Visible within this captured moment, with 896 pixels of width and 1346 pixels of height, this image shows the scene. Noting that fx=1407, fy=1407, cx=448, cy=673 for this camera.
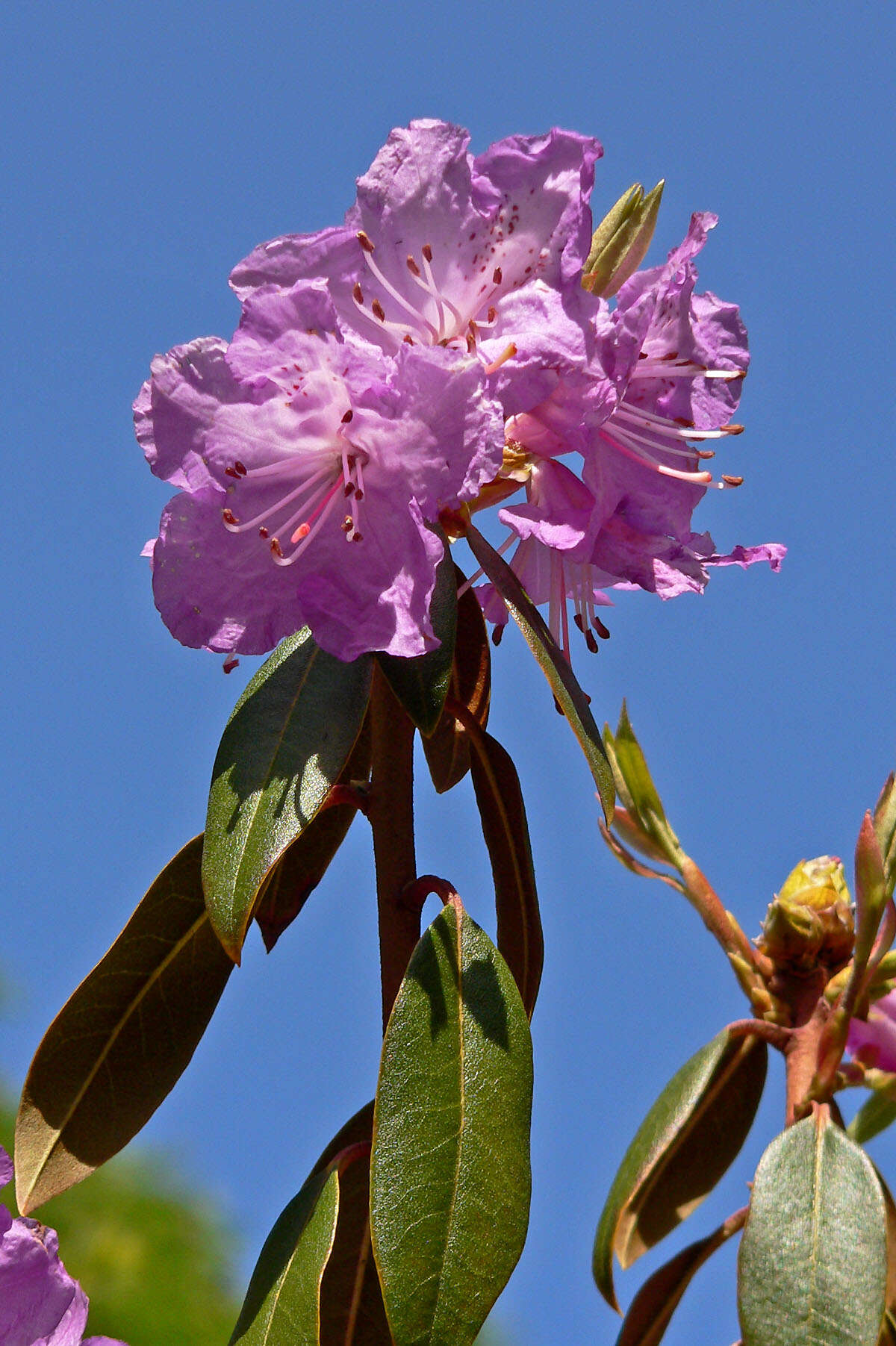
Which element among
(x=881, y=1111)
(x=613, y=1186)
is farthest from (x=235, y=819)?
(x=881, y=1111)

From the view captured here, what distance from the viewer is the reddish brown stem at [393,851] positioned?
1005 millimetres

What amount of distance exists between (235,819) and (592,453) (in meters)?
0.37

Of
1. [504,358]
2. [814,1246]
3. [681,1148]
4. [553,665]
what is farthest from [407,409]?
[681,1148]

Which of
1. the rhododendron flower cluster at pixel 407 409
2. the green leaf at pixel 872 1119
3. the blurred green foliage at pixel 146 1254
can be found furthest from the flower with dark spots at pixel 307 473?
the blurred green foliage at pixel 146 1254

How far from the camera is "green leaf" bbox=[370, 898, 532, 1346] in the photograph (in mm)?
813

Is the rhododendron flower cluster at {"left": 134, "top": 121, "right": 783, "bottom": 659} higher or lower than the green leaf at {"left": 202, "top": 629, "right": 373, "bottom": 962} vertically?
higher

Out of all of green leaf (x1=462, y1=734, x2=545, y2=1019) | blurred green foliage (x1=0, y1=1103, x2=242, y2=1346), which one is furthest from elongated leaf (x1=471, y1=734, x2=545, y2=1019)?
blurred green foliage (x1=0, y1=1103, x2=242, y2=1346)

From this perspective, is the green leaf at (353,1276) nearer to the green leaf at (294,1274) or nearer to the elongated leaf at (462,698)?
the green leaf at (294,1274)

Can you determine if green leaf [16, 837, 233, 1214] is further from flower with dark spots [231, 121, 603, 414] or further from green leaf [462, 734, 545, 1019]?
flower with dark spots [231, 121, 603, 414]

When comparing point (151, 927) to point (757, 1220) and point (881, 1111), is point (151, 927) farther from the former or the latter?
point (881, 1111)

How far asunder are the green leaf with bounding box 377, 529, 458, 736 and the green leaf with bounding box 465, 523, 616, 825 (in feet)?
0.14

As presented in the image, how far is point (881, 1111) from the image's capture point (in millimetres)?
1480

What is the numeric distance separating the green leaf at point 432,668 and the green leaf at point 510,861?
0.62 feet

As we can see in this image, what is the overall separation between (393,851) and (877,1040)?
2.00ft
